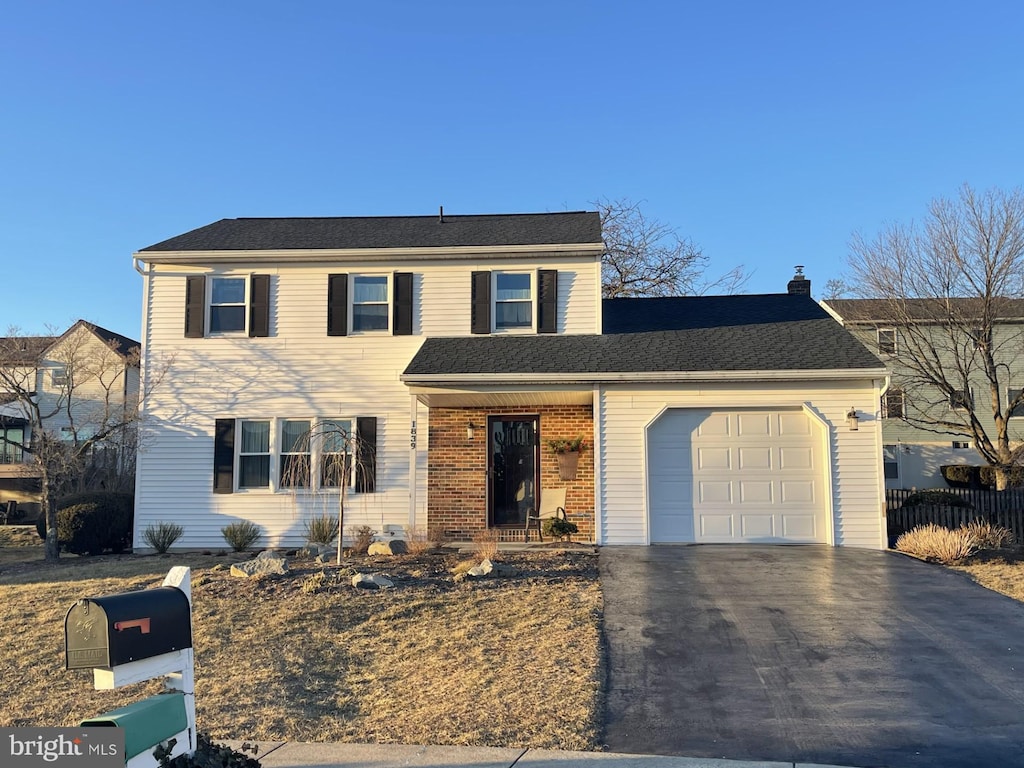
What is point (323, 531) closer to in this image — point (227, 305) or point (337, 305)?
point (337, 305)

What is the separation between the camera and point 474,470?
13.5 meters

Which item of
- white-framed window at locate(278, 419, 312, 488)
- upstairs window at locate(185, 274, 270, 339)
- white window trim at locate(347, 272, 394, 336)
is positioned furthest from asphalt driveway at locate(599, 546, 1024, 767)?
upstairs window at locate(185, 274, 270, 339)

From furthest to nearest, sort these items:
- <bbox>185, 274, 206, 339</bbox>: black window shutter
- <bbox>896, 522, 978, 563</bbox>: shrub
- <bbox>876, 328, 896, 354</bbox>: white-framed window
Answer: <bbox>876, 328, 896, 354</bbox>: white-framed window < <bbox>185, 274, 206, 339</bbox>: black window shutter < <bbox>896, 522, 978, 563</bbox>: shrub

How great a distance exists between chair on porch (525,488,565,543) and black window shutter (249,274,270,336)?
600 centimetres

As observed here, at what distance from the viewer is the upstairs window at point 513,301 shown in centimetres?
1416

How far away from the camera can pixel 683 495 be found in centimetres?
1249

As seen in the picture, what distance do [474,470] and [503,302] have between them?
322 cm

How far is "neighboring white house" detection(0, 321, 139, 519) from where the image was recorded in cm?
1398

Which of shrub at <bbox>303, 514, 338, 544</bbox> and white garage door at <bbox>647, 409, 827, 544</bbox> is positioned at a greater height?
white garage door at <bbox>647, 409, 827, 544</bbox>

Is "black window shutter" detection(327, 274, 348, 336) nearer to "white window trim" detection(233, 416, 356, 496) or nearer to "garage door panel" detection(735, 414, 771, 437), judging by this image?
"white window trim" detection(233, 416, 356, 496)

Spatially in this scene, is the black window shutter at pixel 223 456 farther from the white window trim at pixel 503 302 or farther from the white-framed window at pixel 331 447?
the white window trim at pixel 503 302

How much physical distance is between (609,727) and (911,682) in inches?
104

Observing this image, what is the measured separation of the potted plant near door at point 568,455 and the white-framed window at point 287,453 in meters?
3.67

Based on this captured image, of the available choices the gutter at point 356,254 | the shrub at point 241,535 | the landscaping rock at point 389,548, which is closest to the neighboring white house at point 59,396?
the gutter at point 356,254
